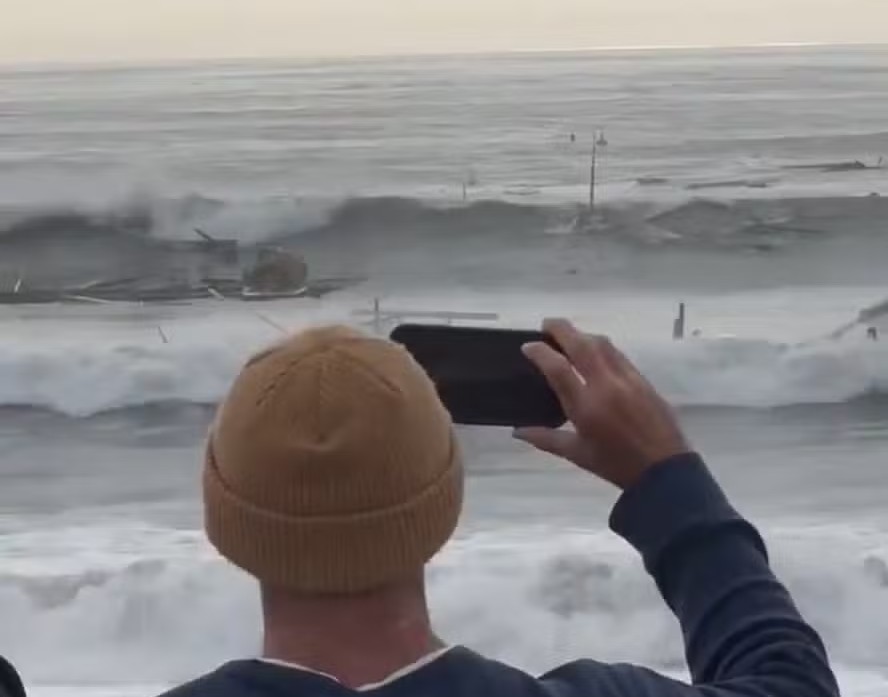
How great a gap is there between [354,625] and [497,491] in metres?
3.35

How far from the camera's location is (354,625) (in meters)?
0.83

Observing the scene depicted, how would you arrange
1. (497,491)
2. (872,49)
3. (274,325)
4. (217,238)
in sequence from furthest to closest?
(217,238) → (872,49) → (274,325) → (497,491)

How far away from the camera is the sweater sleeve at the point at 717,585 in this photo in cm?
92

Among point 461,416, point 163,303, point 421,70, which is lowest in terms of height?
point 163,303

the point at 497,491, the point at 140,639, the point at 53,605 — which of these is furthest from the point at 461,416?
the point at 497,491

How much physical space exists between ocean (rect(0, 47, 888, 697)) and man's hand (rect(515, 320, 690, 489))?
130 inches

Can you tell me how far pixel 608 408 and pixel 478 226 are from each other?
5819 mm

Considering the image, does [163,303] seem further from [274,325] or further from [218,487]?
[218,487]

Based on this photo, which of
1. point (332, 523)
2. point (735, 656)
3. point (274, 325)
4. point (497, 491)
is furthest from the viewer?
point (274, 325)

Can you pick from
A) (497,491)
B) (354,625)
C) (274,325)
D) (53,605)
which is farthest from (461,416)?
(274,325)

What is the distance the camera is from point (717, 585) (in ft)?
3.05

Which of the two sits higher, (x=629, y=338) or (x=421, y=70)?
(x=421, y=70)

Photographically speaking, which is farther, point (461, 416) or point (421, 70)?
point (421, 70)

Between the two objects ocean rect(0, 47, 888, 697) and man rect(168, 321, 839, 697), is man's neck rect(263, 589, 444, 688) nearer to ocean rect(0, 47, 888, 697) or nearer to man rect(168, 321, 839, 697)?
man rect(168, 321, 839, 697)
